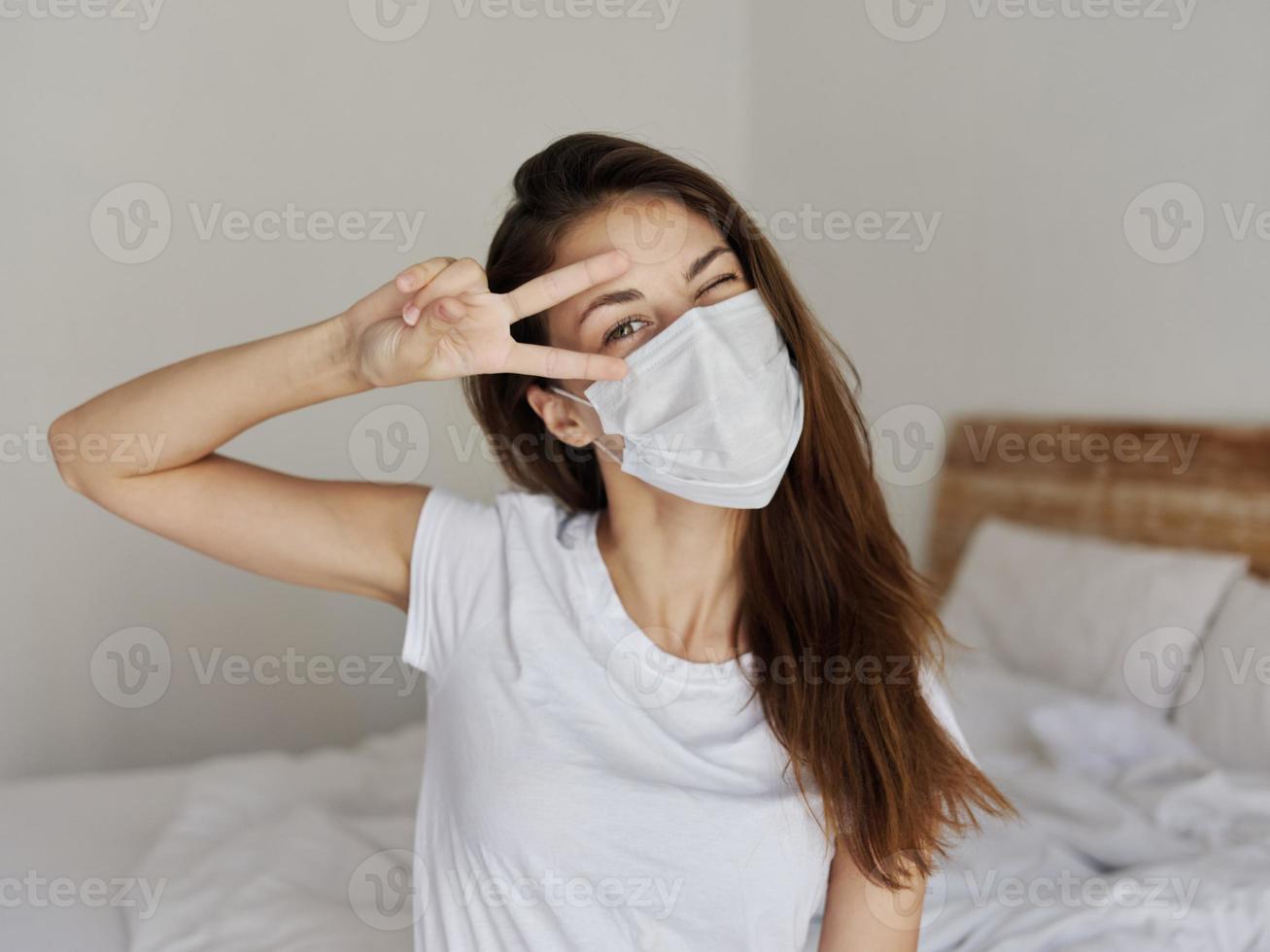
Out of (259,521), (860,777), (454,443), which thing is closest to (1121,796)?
(860,777)

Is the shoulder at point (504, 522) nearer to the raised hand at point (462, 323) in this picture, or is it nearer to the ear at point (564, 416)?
the ear at point (564, 416)

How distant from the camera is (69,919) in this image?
156 cm

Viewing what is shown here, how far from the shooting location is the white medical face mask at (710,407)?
48.0 inches

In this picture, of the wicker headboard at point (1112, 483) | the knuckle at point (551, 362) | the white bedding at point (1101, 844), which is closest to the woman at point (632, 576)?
the knuckle at point (551, 362)

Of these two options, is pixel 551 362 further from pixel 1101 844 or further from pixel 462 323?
pixel 1101 844

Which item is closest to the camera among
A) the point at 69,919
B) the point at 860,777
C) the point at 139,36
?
the point at 860,777

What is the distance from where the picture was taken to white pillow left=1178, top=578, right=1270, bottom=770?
1.92 m

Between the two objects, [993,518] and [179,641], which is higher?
[993,518]

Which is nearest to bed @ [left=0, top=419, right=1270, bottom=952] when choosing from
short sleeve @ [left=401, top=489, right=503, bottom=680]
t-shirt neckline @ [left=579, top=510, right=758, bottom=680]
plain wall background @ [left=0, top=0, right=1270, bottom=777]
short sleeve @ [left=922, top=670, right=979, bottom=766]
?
short sleeve @ [left=922, top=670, right=979, bottom=766]

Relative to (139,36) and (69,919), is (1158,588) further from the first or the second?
(139,36)

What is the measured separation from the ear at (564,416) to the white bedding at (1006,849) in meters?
0.72

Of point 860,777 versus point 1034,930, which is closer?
point 860,777

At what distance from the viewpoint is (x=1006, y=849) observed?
1.62 meters

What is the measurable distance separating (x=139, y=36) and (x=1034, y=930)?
2.62 metres
